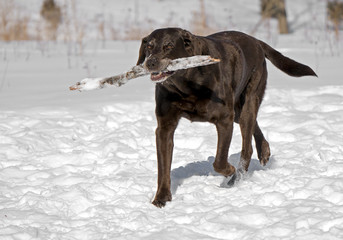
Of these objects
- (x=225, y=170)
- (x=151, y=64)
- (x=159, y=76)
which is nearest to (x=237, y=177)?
(x=225, y=170)

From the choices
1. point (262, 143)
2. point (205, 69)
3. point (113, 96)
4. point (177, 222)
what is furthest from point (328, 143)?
point (113, 96)

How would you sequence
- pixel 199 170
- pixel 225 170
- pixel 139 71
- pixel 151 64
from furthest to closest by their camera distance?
pixel 199 170 → pixel 225 170 → pixel 139 71 → pixel 151 64

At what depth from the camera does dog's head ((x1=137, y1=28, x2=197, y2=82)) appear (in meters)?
3.58

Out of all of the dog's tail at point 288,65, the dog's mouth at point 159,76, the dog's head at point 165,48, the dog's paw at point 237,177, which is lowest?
the dog's paw at point 237,177

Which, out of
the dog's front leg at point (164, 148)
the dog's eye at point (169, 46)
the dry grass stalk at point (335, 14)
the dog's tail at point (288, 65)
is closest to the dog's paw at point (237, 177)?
the dog's front leg at point (164, 148)

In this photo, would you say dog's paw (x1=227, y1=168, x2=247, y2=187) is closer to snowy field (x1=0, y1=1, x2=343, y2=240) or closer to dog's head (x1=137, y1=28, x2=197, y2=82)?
snowy field (x1=0, y1=1, x2=343, y2=240)

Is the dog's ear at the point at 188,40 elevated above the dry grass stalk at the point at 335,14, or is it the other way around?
the dog's ear at the point at 188,40

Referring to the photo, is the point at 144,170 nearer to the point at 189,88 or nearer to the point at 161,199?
the point at 161,199

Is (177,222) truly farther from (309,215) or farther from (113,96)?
(113,96)

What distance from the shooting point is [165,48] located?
373 cm

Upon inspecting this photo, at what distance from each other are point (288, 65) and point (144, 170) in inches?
59.8

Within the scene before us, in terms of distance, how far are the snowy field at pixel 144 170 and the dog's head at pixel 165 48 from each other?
2.95 ft

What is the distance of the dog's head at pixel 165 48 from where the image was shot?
141 inches

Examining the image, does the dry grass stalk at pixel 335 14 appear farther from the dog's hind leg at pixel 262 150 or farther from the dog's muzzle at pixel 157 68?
the dog's muzzle at pixel 157 68
